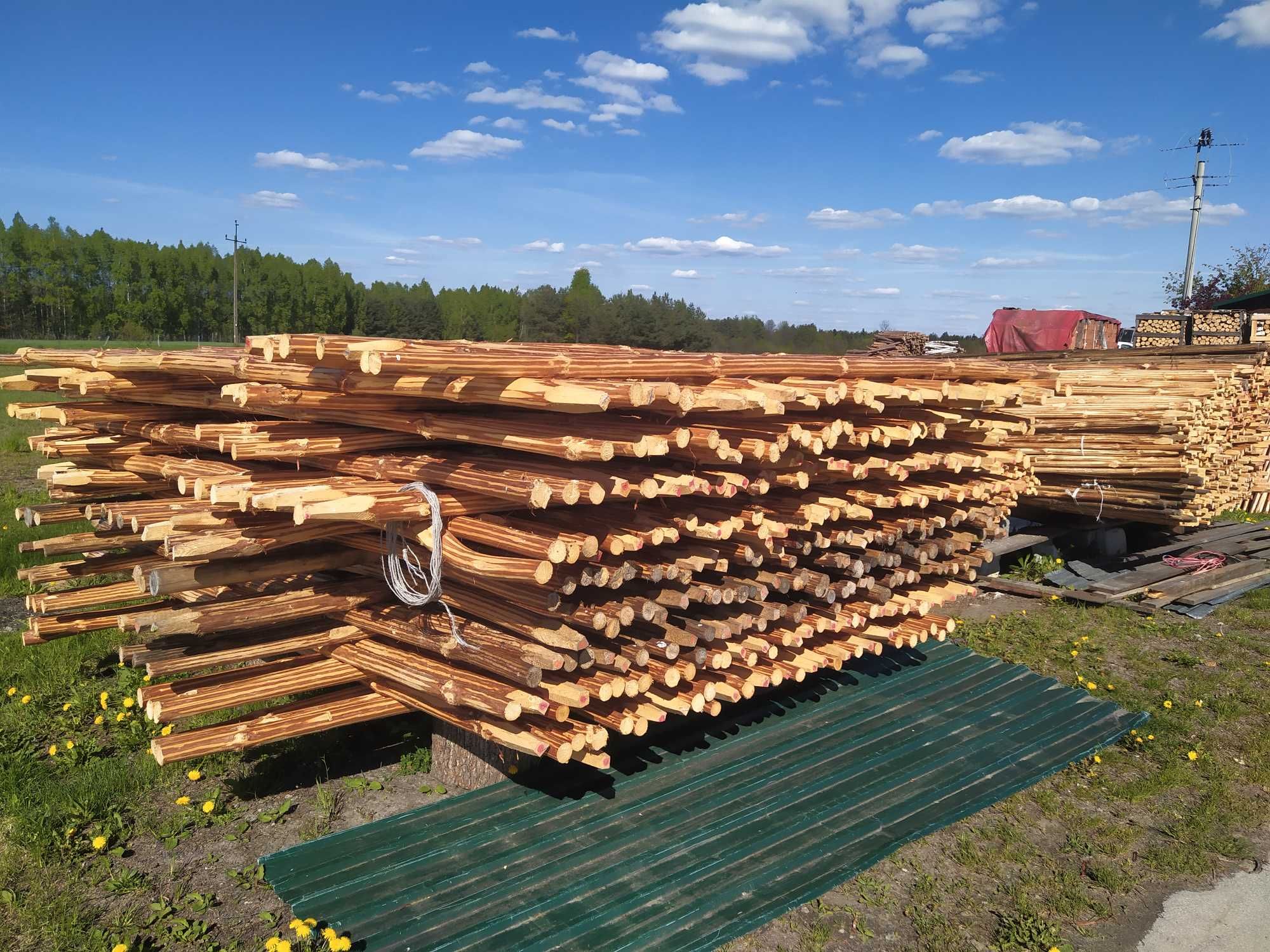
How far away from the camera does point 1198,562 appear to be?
33.9ft

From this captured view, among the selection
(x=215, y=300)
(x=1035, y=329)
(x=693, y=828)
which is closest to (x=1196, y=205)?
(x=1035, y=329)

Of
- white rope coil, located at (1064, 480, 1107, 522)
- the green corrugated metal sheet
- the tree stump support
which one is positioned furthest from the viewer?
white rope coil, located at (1064, 480, 1107, 522)

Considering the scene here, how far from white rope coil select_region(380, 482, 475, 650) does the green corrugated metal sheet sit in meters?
1.07

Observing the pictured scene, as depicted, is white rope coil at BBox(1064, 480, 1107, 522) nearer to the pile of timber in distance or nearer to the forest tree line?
the pile of timber in distance

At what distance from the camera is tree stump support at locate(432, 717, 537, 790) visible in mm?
4527

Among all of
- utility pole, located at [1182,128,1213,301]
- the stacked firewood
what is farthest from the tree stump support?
utility pole, located at [1182,128,1213,301]

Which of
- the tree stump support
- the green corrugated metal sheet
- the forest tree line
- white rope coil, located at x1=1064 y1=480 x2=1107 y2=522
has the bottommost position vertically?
the green corrugated metal sheet

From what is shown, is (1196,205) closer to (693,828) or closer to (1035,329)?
(1035,329)

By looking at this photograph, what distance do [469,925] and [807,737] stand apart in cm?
266

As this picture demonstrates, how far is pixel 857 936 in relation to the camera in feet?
12.2

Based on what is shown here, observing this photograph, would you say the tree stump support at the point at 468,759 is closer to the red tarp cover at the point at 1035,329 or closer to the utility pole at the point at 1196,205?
the red tarp cover at the point at 1035,329

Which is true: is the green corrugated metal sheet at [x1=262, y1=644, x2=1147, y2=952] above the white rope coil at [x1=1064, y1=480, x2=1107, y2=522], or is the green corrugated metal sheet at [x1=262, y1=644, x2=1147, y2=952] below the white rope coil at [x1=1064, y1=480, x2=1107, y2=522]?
below

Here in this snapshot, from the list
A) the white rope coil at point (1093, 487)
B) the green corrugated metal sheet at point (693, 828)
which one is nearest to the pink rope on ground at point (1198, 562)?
the white rope coil at point (1093, 487)

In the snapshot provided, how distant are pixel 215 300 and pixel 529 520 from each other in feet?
267
